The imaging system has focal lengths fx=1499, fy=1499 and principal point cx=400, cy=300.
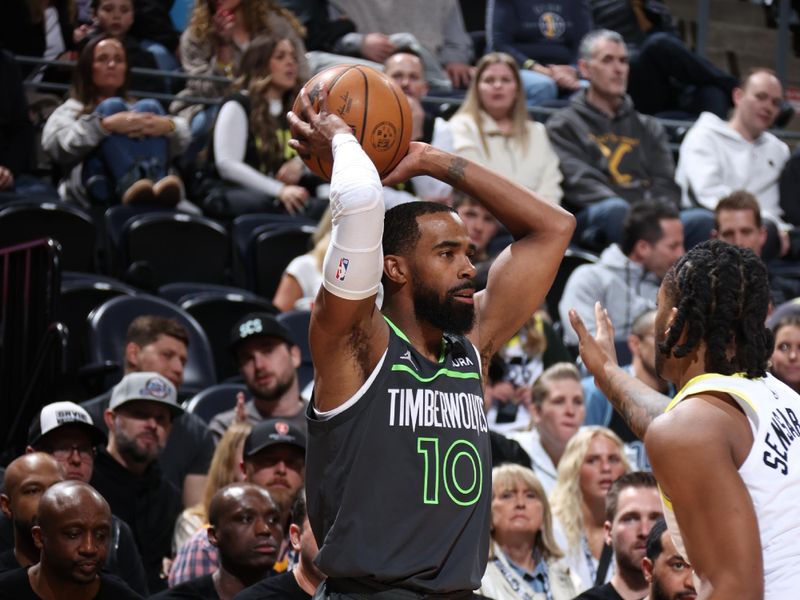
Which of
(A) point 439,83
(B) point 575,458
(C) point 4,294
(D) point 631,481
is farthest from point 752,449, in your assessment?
(A) point 439,83

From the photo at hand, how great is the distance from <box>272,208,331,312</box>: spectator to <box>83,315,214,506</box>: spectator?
1.36 m

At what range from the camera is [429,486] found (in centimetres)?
391

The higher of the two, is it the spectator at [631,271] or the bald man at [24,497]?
the bald man at [24,497]

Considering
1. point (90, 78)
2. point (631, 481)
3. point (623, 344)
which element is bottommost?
point (623, 344)

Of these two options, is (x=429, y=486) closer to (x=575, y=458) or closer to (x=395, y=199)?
(x=575, y=458)

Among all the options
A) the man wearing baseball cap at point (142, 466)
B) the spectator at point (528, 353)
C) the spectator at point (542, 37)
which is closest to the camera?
the man wearing baseball cap at point (142, 466)

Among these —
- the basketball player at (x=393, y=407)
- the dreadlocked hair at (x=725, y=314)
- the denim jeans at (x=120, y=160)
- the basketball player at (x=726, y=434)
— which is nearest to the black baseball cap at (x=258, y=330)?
the denim jeans at (x=120, y=160)

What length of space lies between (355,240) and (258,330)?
386 cm

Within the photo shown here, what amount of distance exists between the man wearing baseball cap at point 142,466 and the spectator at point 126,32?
12.8 feet

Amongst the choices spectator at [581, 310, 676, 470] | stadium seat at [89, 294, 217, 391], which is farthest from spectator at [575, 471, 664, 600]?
stadium seat at [89, 294, 217, 391]

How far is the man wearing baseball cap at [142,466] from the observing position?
688cm

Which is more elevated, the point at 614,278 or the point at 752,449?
the point at 752,449

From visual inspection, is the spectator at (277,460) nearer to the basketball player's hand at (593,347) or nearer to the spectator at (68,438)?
the spectator at (68,438)

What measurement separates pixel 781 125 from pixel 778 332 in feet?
17.6
